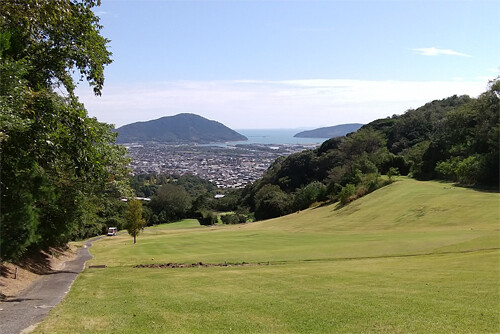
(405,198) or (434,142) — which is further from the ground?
(434,142)

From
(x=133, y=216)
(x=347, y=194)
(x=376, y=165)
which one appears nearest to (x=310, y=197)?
(x=376, y=165)

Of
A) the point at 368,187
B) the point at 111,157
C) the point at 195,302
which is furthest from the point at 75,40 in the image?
the point at 368,187

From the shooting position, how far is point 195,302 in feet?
44.0

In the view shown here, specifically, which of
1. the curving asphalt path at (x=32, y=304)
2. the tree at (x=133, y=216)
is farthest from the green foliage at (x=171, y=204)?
the curving asphalt path at (x=32, y=304)

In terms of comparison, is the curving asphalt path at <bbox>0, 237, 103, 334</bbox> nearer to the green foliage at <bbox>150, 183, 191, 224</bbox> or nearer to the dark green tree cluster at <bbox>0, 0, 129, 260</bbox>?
the dark green tree cluster at <bbox>0, 0, 129, 260</bbox>

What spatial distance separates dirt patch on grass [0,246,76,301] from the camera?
1694 cm

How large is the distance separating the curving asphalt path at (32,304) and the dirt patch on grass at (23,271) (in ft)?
1.31

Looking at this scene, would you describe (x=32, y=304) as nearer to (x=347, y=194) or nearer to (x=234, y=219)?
(x=347, y=194)

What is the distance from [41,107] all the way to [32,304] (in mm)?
6812

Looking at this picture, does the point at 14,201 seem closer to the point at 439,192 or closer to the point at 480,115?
the point at 439,192

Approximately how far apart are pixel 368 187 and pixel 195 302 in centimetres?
5184

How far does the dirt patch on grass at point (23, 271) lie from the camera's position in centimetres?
1694

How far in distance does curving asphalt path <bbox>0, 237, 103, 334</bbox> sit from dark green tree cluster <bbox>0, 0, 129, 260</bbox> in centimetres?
227

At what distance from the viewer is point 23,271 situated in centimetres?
2186
